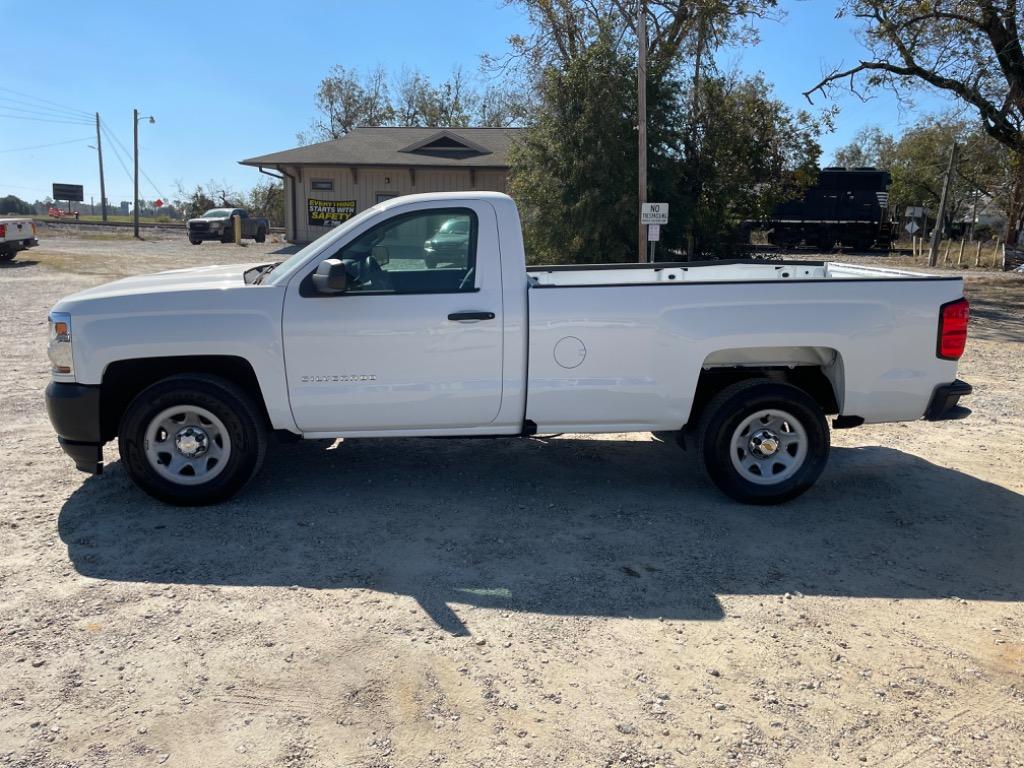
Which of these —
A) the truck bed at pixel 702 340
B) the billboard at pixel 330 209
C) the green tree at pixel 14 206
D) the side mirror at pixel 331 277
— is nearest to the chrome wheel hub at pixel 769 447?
the truck bed at pixel 702 340

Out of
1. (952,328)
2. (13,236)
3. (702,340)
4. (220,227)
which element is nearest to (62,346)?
(702,340)

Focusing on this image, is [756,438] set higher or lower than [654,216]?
lower

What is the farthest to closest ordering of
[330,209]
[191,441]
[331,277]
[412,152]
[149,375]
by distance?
[330,209] → [412,152] → [149,375] → [191,441] → [331,277]

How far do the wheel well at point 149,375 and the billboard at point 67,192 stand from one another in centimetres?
7465

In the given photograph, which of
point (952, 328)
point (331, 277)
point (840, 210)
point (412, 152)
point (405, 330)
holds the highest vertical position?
point (412, 152)

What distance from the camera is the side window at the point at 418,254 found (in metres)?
5.18

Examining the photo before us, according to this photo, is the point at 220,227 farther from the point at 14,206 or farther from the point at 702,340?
the point at 14,206

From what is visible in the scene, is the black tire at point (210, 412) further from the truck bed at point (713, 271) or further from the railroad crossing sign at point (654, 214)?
the railroad crossing sign at point (654, 214)

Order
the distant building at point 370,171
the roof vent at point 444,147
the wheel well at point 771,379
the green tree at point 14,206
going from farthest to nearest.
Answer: the green tree at point 14,206 → the roof vent at point 444,147 → the distant building at point 370,171 → the wheel well at point 771,379

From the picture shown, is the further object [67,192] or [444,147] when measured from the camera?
[67,192]

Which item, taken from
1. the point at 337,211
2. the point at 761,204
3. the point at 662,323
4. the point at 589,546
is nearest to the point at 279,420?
the point at 589,546

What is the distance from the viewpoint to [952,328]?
5.28 m

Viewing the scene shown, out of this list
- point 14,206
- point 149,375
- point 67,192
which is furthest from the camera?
point 14,206

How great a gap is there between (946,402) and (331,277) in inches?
156
